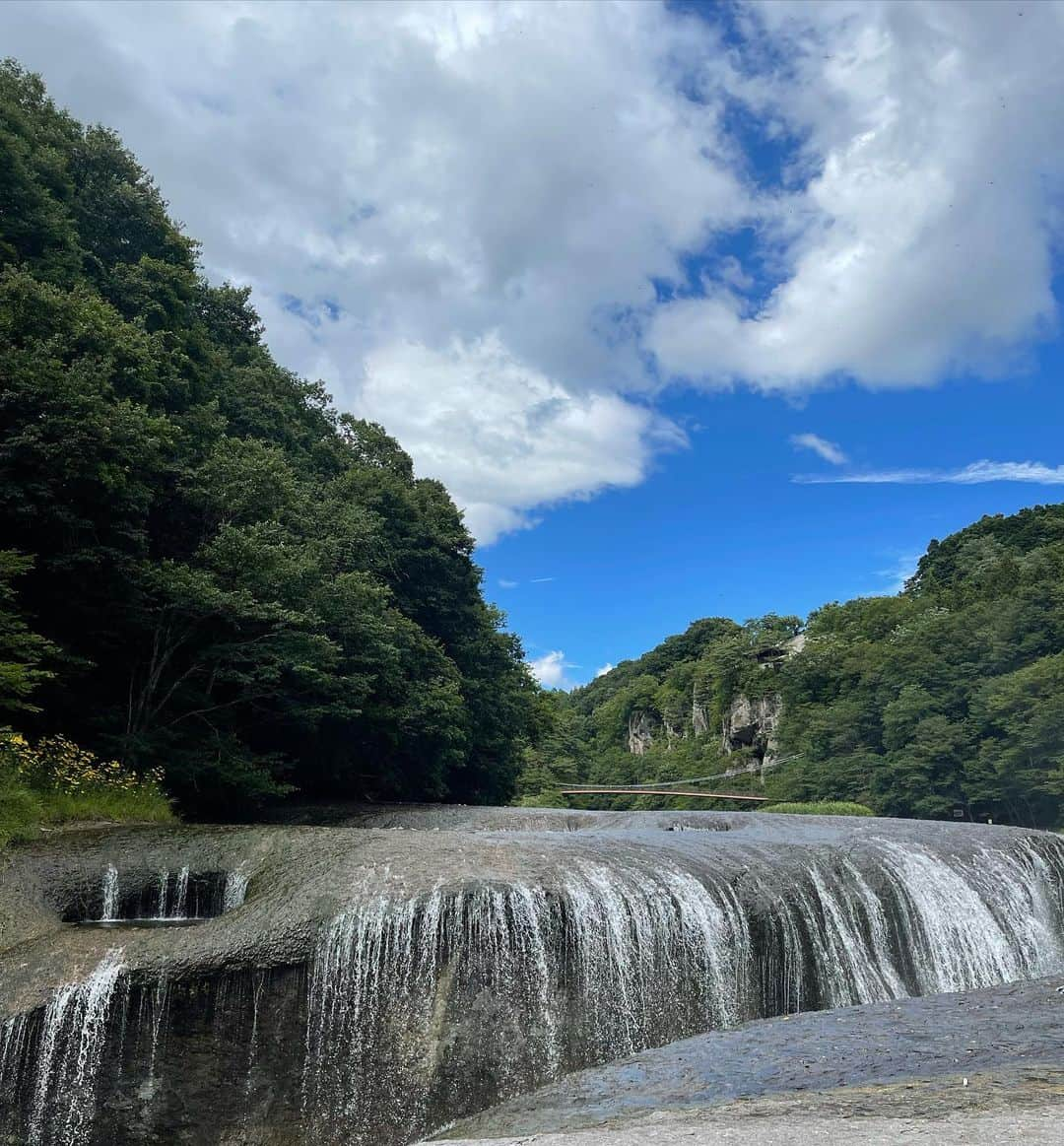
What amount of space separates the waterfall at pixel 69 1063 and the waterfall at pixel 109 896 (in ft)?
8.05

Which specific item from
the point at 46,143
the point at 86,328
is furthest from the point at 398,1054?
the point at 46,143

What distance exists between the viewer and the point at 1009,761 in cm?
3472

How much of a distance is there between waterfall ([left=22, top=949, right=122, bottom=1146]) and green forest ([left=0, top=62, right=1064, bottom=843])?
12.2 feet

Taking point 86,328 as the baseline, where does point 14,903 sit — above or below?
below

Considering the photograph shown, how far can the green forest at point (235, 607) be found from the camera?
14062 mm

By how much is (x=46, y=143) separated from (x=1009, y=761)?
4166 centimetres

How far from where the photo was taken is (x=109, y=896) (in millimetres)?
9984

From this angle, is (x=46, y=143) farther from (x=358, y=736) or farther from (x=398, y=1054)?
(x=398, y=1054)

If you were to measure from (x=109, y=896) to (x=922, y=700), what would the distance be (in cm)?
3904

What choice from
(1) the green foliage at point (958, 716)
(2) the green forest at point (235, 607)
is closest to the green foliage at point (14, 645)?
(2) the green forest at point (235, 607)

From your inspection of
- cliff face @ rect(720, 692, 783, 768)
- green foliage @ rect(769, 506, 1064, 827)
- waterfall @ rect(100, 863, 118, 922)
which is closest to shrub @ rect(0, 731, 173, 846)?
waterfall @ rect(100, 863, 118, 922)

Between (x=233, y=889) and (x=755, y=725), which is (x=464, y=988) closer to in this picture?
(x=233, y=889)

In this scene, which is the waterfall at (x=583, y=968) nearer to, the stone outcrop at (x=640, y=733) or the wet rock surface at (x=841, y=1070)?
the wet rock surface at (x=841, y=1070)

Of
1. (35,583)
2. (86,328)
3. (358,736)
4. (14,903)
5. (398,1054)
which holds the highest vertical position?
(86,328)
